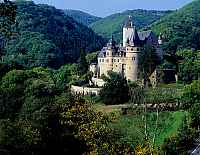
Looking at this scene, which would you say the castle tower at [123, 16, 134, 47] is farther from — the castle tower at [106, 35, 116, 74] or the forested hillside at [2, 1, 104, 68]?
the forested hillside at [2, 1, 104, 68]

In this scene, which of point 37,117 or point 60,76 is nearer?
point 37,117

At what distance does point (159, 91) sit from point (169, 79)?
674 cm

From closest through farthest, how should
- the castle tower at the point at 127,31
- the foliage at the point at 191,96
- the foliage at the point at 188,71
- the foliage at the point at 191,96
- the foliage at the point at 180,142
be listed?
the foliage at the point at 180,142, the foliage at the point at 191,96, the foliage at the point at 191,96, the foliage at the point at 188,71, the castle tower at the point at 127,31

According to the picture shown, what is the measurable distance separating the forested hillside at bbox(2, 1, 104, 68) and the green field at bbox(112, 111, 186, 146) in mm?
39638

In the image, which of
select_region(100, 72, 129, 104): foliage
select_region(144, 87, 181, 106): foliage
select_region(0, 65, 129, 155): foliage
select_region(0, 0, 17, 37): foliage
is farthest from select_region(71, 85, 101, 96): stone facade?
select_region(0, 0, 17, 37): foliage

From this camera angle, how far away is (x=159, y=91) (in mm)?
52219

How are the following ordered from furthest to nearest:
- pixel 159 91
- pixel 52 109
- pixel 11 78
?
pixel 159 91 < pixel 11 78 < pixel 52 109

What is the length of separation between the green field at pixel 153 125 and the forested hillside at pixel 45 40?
39.6 m

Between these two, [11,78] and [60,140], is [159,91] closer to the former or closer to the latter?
[11,78]

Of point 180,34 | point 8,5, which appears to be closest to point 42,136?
point 8,5

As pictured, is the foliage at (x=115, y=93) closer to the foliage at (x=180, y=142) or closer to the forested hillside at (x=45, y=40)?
the foliage at (x=180, y=142)

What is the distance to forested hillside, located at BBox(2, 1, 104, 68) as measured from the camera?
102 meters

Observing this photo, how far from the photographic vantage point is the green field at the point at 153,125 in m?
33.6

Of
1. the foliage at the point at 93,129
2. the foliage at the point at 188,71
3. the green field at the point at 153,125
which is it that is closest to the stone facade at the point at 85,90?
the foliage at the point at 188,71
